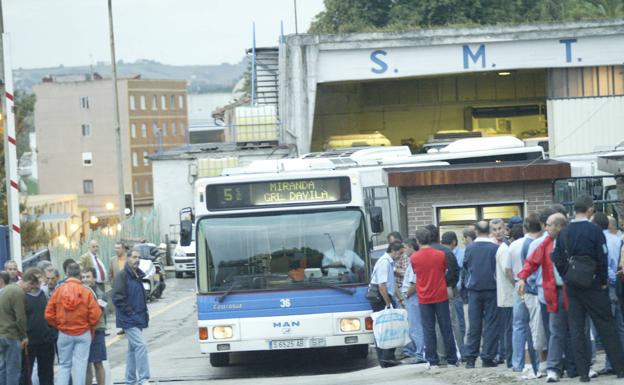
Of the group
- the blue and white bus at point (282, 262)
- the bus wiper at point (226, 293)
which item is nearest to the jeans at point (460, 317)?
the blue and white bus at point (282, 262)

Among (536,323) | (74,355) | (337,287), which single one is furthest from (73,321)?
(536,323)

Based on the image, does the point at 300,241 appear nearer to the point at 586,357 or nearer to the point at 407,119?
the point at 586,357

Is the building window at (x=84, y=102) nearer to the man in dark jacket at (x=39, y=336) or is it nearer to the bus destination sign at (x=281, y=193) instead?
the bus destination sign at (x=281, y=193)

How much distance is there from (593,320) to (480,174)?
27.3 ft

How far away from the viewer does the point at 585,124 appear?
42625 millimetres

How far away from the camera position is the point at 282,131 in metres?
48.7

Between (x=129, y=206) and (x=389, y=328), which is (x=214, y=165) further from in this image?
(x=389, y=328)

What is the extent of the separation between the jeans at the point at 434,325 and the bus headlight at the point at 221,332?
281 cm

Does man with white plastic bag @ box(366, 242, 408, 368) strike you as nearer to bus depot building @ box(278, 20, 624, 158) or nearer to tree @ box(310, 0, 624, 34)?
bus depot building @ box(278, 20, 624, 158)

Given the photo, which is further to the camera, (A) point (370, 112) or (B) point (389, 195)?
(A) point (370, 112)

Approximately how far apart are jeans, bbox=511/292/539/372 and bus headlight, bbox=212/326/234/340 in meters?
4.45

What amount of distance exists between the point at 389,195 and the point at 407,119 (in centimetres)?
2883

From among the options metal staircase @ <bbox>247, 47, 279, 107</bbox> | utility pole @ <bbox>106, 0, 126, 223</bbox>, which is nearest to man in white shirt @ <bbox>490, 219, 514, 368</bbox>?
utility pole @ <bbox>106, 0, 126, 223</bbox>

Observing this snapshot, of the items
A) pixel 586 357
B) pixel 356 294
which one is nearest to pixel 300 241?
pixel 356 294
